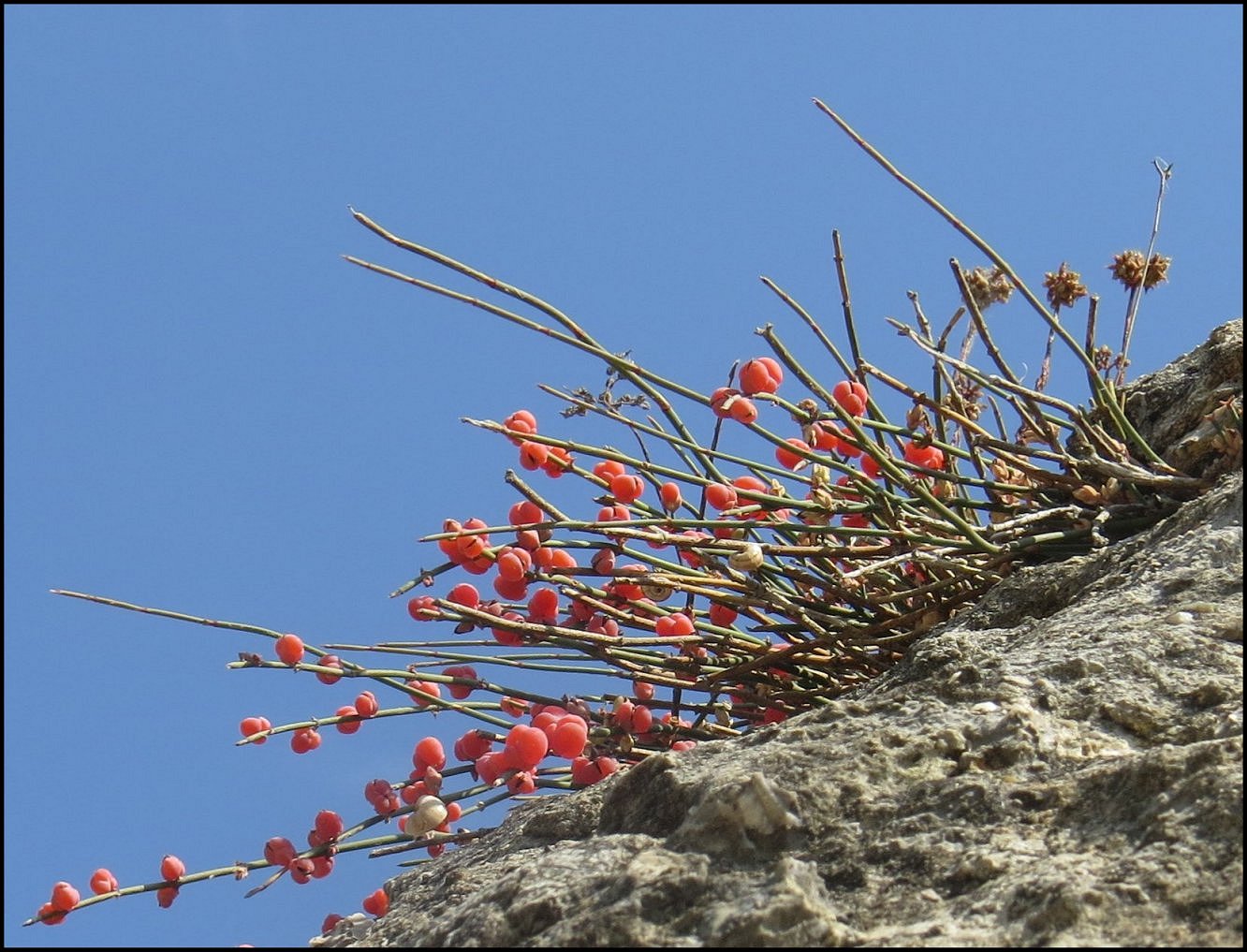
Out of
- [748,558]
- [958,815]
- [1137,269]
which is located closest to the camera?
[958,815]

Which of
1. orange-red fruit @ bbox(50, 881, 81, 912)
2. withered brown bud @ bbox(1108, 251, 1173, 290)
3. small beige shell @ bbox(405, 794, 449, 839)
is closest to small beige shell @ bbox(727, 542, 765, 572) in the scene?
small beige shell @ bbox(405, 794, 449, 839)

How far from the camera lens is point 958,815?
871 millimetres

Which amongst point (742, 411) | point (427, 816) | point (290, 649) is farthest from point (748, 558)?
point (290, 649)

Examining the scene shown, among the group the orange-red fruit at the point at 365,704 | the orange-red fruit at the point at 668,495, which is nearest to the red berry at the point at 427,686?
the orange-red fruit at the point at 365,704

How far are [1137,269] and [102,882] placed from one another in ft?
5.13

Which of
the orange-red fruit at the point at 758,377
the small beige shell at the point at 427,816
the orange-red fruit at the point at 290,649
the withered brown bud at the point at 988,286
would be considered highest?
the withered brown bud at the point at 988,286

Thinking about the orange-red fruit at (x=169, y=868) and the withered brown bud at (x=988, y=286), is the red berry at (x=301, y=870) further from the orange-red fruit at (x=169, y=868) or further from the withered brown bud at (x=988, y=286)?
the withered brown bud at (x=988, y=286)

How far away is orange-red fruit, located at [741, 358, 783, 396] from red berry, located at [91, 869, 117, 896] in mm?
1009

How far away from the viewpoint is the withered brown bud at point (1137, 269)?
1.75 metres

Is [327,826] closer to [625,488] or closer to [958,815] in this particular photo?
[625,488]

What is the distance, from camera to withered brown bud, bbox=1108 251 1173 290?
175 cm

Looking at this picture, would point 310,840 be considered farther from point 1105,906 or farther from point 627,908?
point 1105,906

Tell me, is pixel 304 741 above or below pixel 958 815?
above

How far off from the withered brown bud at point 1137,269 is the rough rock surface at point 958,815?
0.67 m
